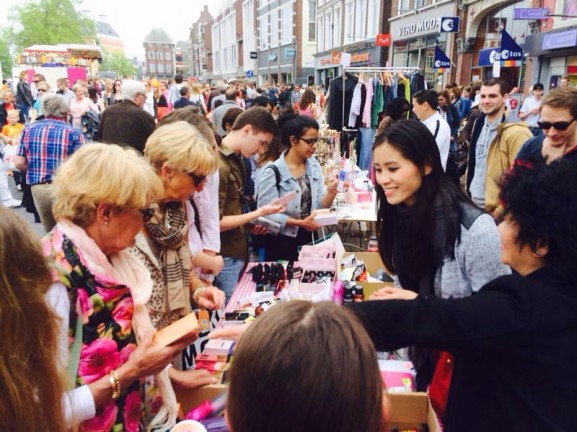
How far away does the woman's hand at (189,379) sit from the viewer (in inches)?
76.9

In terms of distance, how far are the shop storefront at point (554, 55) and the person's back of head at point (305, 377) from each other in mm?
12787

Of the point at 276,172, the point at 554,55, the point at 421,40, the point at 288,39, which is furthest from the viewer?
the point at 288,39

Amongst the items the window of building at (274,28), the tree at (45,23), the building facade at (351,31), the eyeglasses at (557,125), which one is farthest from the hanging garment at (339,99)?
the tree at (45,23)

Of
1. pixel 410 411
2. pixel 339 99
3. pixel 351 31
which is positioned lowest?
pixel 410 411

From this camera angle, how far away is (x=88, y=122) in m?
10.6

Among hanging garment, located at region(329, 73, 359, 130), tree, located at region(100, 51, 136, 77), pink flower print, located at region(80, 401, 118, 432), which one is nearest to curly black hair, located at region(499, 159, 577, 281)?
pink flower print, located at region(80, 401, 118, 432)

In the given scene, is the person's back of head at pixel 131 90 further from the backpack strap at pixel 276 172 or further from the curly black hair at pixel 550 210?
the curly black hair at pixel 550 210

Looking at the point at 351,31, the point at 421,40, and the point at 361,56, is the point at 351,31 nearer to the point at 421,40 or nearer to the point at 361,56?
the point at 361,56

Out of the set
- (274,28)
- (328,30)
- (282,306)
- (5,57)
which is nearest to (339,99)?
(282,306)

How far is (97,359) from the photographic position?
4.63 feet

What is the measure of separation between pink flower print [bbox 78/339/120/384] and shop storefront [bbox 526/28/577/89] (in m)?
12.7

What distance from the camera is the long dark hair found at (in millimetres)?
1978

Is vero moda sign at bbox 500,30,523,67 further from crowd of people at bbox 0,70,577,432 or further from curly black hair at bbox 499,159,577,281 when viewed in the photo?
curly black hair at bbox 499,159,577,281

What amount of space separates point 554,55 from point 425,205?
12.8 metres
